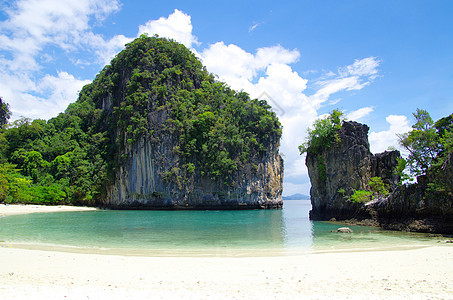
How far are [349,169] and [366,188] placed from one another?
201 centimetres

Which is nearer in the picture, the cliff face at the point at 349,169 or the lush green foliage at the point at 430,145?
the lush green foliage at the point at 430,145

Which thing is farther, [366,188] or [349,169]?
[349,169]

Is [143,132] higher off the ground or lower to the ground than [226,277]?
higher

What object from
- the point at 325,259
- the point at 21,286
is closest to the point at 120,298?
the point at 21,286

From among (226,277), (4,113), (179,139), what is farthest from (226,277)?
(4,113)

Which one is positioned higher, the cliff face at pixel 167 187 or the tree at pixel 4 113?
the tree at pixel 4 113

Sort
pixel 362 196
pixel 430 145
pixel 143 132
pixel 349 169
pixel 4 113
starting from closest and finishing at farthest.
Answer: pixel 430 145 < pixel 362 196 < pixel 349 169 < pixel 143 132 < pixel 4 113

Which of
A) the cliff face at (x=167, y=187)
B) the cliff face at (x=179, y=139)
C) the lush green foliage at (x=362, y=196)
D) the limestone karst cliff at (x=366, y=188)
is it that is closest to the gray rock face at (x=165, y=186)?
the cliff face at (x=167, y=187)

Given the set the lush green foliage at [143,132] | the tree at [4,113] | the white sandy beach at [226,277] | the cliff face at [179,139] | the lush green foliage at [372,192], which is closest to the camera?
the white sandy beach at [226,277]

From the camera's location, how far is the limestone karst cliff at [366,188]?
56.2 ft

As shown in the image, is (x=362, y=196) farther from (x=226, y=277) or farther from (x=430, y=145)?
→ (x=226, y=277)

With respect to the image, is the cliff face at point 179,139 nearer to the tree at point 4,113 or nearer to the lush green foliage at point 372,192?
the tree at point 4,113

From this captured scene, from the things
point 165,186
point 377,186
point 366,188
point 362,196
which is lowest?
point 362,196

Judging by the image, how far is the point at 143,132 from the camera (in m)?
46.0
